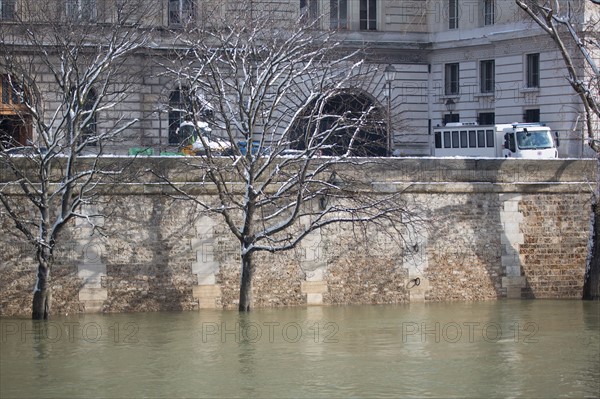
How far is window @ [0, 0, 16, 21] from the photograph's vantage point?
31875mm

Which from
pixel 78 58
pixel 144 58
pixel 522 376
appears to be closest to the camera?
pixel 522 376

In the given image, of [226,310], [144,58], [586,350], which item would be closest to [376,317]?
[226,310]

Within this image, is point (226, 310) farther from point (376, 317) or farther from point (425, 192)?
point (425, 192)

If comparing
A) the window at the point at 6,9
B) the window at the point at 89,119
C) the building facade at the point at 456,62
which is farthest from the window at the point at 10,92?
the building facade at the point at 456,62

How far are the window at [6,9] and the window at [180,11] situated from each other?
3.87 meters

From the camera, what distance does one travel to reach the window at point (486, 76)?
48.0m

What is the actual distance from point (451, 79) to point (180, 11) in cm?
1654

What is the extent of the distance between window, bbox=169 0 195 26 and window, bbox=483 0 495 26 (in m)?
14.2

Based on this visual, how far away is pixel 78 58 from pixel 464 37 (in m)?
21.8

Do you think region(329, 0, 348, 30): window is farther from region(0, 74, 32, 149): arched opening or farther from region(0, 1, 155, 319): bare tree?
region(0, 1, 155, 319): bare tree

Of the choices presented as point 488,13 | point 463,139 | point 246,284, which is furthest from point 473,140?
point 246,284

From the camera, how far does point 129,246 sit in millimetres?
28016

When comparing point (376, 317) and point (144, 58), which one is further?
point (144, 58)

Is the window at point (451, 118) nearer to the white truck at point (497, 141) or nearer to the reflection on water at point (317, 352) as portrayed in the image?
the white truck at point (497, 141)
